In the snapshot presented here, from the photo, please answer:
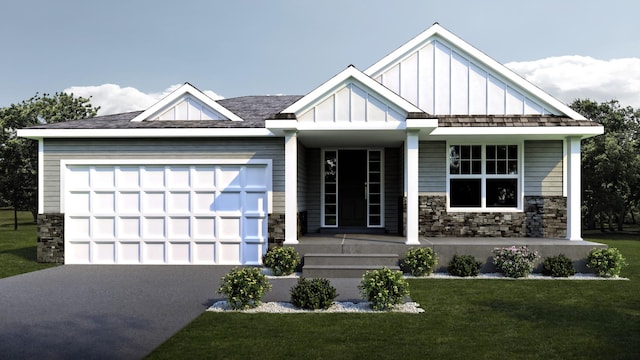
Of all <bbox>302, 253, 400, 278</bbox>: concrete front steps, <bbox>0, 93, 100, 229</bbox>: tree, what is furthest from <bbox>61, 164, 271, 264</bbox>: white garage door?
<bbox>0, 93, 100, 229</bbox>: tree

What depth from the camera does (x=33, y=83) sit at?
32656 millimetres

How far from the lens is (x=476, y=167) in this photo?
42.4 feet

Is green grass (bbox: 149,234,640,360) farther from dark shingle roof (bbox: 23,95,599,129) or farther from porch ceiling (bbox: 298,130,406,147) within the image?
dark shingle roof (bbox: 23,95,599,129)

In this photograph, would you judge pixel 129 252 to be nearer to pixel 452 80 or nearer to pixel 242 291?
pixel 242 291

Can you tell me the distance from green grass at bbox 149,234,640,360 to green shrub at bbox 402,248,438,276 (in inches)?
75.0

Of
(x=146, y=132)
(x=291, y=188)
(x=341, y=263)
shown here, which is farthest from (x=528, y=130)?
(x=146, y=132)

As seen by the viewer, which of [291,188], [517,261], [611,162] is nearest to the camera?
[517,261]

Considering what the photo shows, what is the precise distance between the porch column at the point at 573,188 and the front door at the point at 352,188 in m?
4.81

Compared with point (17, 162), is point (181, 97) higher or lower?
higher

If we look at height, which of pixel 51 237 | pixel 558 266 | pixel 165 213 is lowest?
pixel 558 266

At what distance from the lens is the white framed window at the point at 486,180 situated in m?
12.8

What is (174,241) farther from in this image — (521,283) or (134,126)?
(521,283)

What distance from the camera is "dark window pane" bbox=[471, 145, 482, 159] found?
12.9 metres

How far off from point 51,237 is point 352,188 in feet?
26.4
